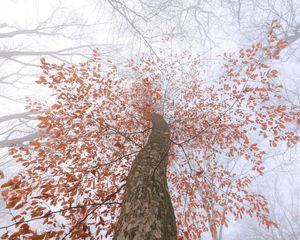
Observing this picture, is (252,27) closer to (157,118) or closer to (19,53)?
(157,118)

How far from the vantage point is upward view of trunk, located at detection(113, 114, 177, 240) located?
1.60 m

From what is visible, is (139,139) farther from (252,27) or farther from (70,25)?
(70,25)

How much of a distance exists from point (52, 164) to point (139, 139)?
9.52ft

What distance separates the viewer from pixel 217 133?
719cm

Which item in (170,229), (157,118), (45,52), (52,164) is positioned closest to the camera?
(170,229)

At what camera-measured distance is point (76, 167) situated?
15.3 feet

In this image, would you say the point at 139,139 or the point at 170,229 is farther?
the point at 139,139

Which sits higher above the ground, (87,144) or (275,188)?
(275,188)

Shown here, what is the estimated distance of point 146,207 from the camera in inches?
72.7

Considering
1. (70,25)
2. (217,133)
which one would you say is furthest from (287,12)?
(70,25)

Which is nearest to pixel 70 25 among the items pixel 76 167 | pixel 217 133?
pixel 76 167

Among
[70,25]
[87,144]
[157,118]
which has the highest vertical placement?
[70,25]

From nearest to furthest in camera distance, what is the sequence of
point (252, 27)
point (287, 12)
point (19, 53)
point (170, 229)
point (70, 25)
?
point (170, 229)
point (287, 12)
point (252, 27)
point (19, 53)
point (70, 25)

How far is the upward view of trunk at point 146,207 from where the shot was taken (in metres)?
1.60
